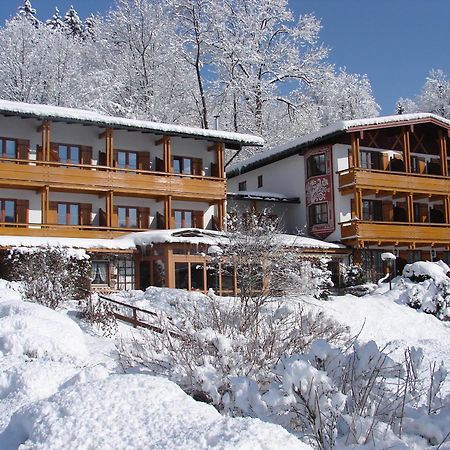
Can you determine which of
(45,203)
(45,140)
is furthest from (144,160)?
(45,203)

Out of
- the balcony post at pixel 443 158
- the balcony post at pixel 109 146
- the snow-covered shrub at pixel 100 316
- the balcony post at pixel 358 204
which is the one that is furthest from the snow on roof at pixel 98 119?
the snow-covered shrub at pixel 100 316

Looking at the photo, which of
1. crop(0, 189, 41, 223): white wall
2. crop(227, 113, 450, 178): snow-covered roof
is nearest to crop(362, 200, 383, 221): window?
crop(227, 113, 450, 178): snow-covered roof

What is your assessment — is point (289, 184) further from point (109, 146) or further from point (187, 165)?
point (109, 146)

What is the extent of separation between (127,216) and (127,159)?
280 centimetres

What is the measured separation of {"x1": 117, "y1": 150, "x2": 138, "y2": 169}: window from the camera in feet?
98.4

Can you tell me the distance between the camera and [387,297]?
25.9 m

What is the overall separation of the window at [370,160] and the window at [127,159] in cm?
1220

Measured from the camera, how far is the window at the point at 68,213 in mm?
28000

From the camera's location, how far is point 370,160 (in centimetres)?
3406

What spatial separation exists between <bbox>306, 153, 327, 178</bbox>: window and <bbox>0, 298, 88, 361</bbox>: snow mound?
899 inches

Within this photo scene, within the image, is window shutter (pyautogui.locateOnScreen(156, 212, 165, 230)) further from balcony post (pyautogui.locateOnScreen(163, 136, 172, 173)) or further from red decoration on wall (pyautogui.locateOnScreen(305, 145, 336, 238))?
red decoration on wall (pyautogui.locateOnScreen(305, 145, 336, 238))

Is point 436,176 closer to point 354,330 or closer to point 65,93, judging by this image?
point 354,330

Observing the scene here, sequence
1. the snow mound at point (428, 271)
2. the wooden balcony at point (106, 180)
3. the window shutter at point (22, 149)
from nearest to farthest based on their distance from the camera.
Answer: the snow mound at point (428, 271) → the wooden balcony at point (106, 180) → the window shutter at point (22, 149)

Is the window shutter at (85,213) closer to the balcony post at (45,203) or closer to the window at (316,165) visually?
the balcony post at (45,203)
